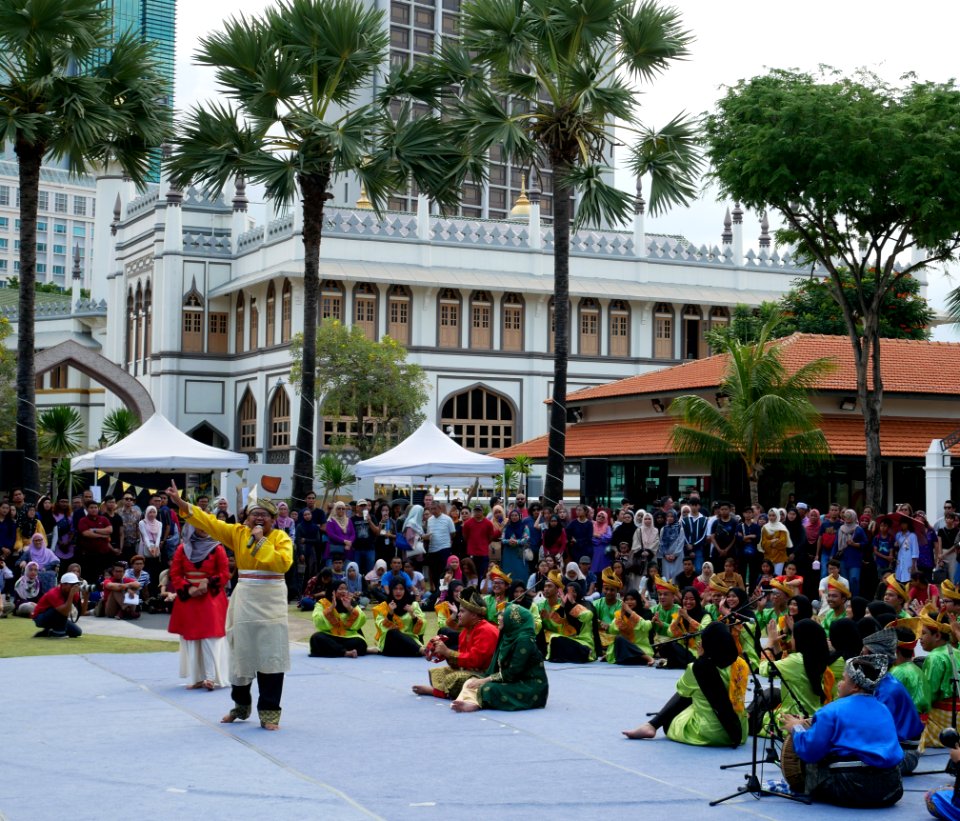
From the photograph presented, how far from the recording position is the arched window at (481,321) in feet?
183

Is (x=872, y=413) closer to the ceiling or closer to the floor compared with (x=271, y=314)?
closer to the floor

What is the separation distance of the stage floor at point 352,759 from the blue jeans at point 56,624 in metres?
3.58

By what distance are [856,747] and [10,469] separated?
633 inches

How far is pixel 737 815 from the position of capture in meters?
8.31

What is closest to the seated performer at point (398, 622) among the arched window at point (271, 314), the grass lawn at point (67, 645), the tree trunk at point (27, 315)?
the grass lawn at point (67, 645)

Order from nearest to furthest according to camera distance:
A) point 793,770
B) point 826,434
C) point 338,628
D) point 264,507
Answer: point 793,770 → point 264,507 → point 338,628 → point 826,434

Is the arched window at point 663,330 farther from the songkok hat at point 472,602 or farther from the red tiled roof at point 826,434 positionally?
the songkok hat at point 472,602

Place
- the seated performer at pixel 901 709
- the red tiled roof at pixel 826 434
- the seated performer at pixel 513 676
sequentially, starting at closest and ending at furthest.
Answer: the seated performer at pixel 901 709
the seated performer at pixel 513 676
the red tiled roof at pixel 826 434

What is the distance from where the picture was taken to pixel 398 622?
16734 mm

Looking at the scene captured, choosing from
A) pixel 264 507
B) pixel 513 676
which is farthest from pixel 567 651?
pixel 264 507

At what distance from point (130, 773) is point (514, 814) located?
268 centimetres

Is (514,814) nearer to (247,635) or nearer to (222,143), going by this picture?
(247,635)

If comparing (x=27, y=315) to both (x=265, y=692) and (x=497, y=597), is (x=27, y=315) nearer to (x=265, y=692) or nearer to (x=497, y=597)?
(x=497, y=597)

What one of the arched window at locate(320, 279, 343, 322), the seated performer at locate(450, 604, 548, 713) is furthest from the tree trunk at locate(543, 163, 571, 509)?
the arched window at locate(320, 279, 343, 322)
